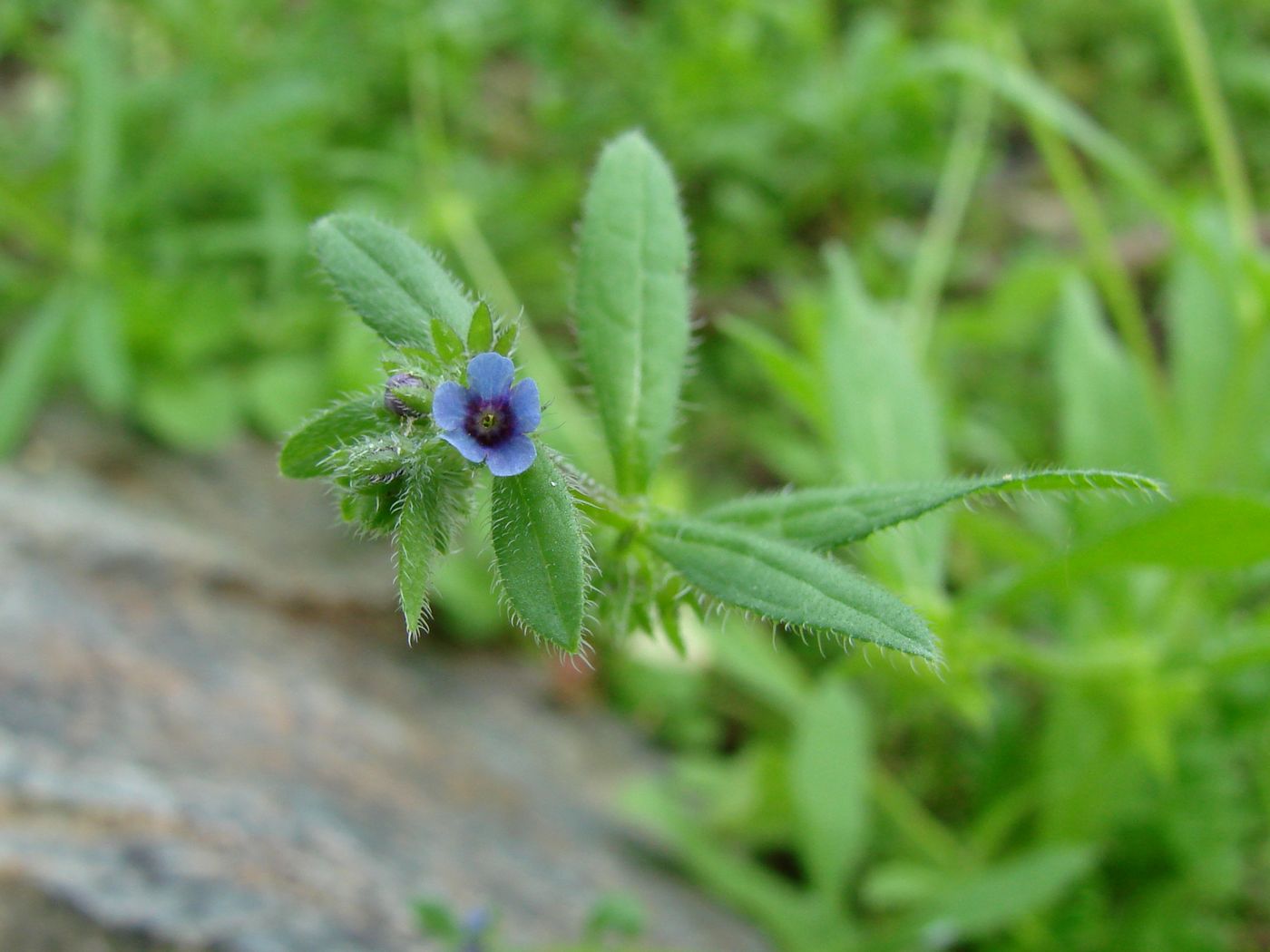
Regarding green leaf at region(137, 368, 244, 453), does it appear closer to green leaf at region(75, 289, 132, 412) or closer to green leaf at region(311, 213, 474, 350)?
green leaf at region(75, 289, 132, 412)

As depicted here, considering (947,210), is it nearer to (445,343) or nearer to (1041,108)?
(1041,108)

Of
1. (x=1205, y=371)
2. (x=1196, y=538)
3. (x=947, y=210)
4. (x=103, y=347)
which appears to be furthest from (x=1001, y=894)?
(x=103, y=347)

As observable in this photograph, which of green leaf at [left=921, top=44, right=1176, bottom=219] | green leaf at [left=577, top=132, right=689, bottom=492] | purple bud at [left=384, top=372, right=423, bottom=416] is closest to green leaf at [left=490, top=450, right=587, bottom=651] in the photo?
purple bud at [left=384, top=372, right=423, bottom=416]

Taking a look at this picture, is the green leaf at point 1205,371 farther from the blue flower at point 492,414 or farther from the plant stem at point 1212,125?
the blue flower at point 492,414

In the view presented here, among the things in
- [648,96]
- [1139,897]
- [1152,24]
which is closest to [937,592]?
[1139,897]

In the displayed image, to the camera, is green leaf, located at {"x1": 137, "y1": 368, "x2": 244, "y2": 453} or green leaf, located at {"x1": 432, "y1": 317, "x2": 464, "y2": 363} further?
green leaf, located at {"x1": 137, "y1": 368, "x2": 244, "y2": 453}

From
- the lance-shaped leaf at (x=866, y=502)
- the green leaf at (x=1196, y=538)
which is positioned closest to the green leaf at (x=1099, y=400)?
the green leaf at (x=1196, y=538)
